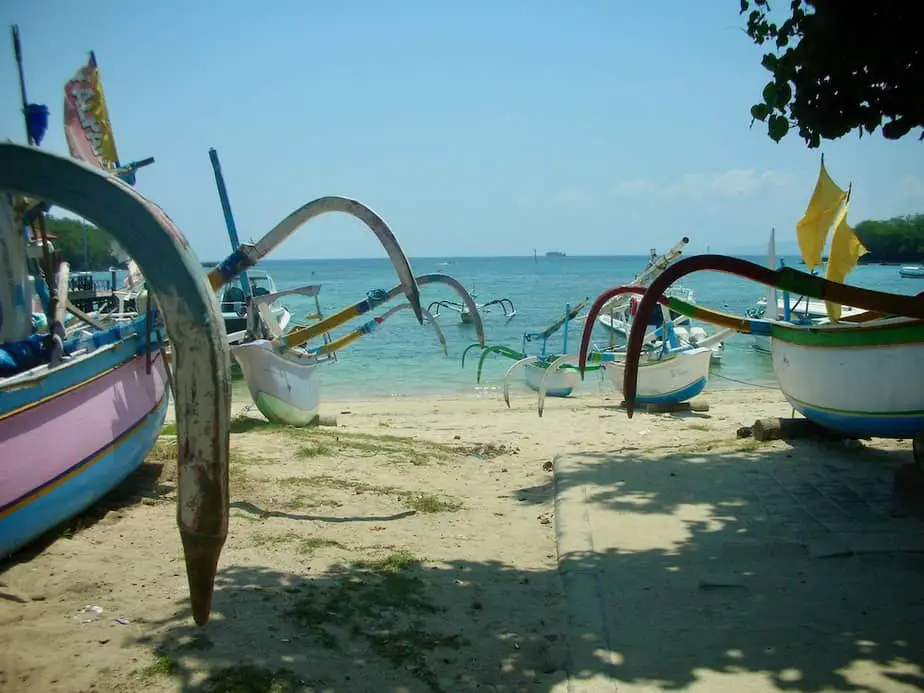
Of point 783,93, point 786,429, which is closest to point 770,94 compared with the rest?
point 783,93

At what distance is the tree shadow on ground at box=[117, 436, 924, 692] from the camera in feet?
12.5

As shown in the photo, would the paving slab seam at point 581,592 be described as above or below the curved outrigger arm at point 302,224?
below

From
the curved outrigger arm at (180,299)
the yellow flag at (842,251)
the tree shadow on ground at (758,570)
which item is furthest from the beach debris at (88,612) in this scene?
the yellow flag at (842,251)

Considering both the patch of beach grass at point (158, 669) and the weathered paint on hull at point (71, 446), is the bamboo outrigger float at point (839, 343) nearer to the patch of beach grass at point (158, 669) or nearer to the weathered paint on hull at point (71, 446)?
the patch of beach grass at point (158, 669)

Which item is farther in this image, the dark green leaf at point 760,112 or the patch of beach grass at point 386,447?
the patch of beach grass at point 386,447

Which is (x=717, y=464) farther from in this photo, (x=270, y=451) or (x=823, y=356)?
(x=270, y=451)

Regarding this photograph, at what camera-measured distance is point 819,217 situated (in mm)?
9125

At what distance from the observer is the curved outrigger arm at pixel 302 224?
408cm

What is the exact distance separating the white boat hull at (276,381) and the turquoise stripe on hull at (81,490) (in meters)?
3.89

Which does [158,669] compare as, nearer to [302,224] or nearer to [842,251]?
[302,224]

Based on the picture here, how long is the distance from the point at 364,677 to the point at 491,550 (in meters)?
2.43

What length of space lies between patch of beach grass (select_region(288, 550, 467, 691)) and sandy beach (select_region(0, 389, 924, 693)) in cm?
2

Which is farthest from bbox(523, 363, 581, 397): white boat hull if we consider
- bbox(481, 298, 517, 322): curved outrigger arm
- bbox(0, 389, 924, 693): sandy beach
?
bbox(481, 298, 517, 322): curved outrigger arm

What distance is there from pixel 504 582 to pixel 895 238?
4218 inches
